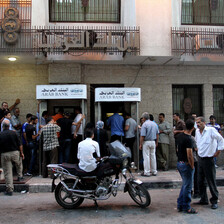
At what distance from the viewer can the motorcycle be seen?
5730mm

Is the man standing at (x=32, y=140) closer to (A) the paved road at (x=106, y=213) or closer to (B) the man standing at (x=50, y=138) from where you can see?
(B) the man standing at (x=50, y=138)

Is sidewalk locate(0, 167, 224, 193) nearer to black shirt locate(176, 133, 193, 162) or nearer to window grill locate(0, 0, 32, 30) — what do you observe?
black shirt locate(176, 133, 193, 162)

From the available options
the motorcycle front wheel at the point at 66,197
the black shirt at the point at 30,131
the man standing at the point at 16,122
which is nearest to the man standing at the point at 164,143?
the black shirt at the point at 30,131

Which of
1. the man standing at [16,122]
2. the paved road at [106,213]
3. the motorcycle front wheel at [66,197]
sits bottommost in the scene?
the paved road at [106,213]

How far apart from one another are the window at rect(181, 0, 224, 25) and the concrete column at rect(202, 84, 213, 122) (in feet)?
8.89

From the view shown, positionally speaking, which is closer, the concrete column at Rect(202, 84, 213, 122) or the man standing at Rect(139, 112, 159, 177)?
the man standing at Rect(139, 112, 159, 177)

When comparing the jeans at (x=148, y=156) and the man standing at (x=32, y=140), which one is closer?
the jeans at (x=148, y=156)

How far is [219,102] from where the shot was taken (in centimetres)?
1141

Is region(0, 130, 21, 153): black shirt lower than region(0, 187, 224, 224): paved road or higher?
higher

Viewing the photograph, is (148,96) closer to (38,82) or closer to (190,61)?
(190,61)

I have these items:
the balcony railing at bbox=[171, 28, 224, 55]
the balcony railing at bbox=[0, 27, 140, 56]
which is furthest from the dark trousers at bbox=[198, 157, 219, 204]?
the balcony railing at bbox=[171, 28, 224, 55]

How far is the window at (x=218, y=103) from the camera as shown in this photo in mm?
11336

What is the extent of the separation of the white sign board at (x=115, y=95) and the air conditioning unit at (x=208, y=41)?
3427 mm

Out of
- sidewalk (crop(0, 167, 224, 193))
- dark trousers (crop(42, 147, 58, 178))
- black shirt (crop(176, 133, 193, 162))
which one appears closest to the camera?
black shirt (crop(176, 133, 193, 162))
